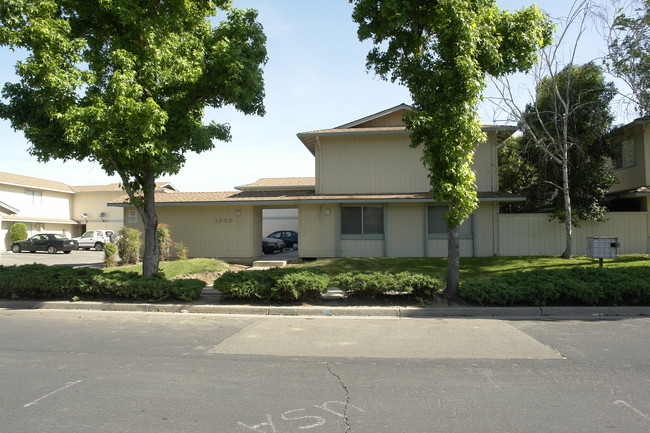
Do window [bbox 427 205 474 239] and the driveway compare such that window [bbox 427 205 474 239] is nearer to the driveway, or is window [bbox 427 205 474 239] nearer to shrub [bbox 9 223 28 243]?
the driveway

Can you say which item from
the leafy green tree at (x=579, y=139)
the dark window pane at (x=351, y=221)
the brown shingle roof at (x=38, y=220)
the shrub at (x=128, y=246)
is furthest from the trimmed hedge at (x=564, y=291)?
the brown shingle roof at (x=38, y=220)

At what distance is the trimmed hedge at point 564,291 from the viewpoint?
28.9 ft

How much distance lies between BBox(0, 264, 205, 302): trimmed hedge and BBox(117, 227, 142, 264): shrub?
7140 millimetres

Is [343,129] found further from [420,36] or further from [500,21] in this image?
[500,21]

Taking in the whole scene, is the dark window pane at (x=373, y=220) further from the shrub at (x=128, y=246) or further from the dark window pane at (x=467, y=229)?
the shrub at (x=128, y=246)

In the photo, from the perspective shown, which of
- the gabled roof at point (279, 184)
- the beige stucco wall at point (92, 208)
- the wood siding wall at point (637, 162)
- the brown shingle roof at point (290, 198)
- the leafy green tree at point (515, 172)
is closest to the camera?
the brown shingle roof at point (290, 198)

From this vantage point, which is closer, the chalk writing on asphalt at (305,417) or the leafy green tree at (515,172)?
the chalk writing on asphalt at (305,417)

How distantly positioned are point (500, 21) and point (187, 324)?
9257mm

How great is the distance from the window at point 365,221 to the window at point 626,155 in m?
11.1

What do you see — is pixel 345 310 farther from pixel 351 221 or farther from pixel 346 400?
pixel 351 221

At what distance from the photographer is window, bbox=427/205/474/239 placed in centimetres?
1720

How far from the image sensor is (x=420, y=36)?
33.6ft

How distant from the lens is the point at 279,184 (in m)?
29.9

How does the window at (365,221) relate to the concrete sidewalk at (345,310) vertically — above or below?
above
